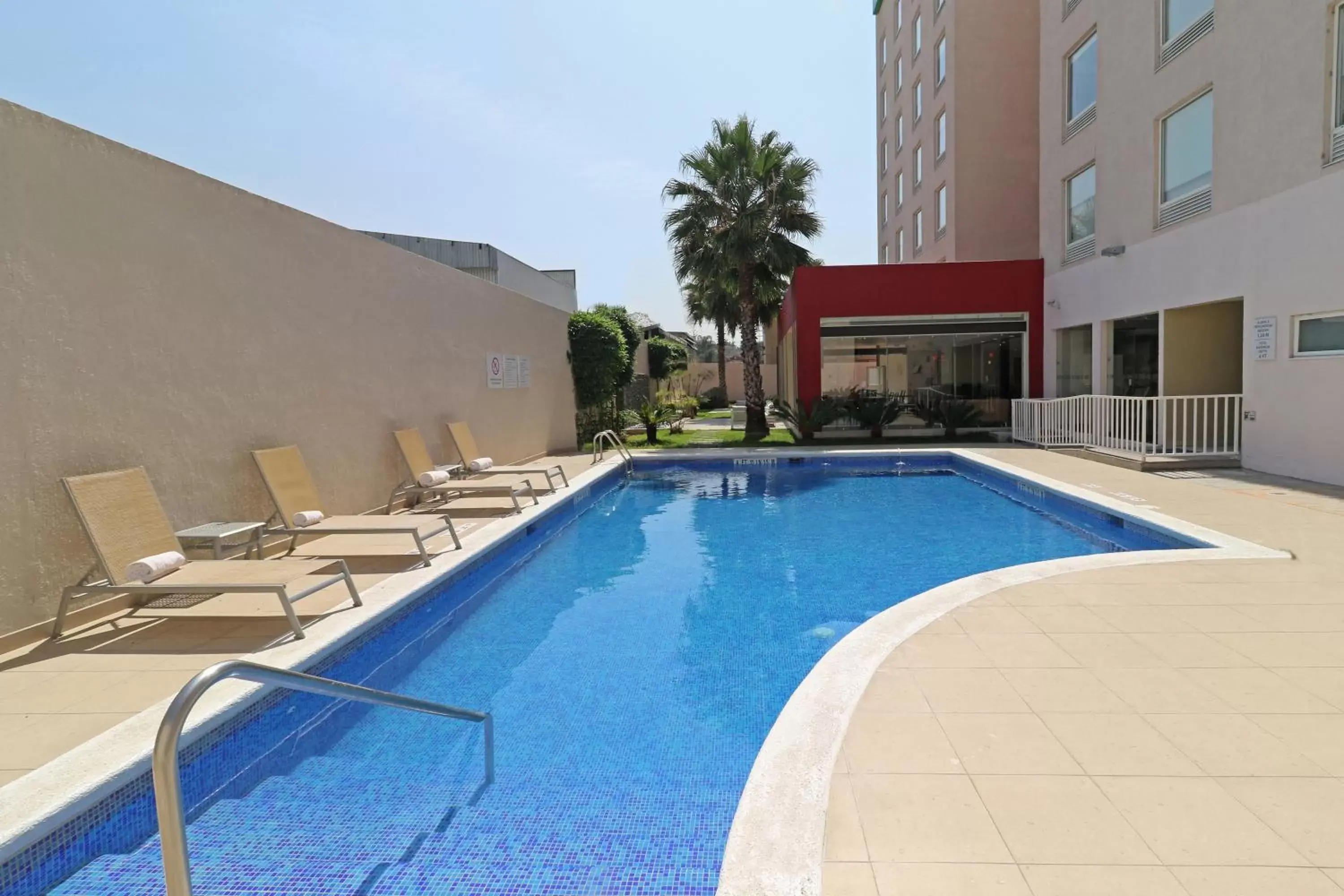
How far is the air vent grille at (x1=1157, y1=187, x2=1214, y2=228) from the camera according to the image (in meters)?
11.2

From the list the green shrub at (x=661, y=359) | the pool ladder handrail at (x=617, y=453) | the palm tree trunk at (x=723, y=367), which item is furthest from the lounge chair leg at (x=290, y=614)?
the palm tree trunk at (x=723, y=367)

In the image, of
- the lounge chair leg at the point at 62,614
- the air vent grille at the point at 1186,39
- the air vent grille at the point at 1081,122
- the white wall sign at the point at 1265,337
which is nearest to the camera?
the lounge chair leg at the point at 62,614

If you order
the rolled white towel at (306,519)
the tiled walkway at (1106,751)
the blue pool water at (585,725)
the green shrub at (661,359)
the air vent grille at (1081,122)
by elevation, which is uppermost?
the air vent grille at (1081,122)

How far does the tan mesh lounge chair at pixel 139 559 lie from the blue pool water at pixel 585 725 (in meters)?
0.82

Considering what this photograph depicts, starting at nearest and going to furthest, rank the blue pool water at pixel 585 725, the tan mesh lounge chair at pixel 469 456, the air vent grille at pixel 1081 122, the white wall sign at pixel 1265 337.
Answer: the blue pool water at pixel 585 725
the white wall sign at pixel 1265 337
the tan mesh lounge chair at pixel 469 456
the air vent grille at pixel 1081 122

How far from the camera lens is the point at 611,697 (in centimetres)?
436

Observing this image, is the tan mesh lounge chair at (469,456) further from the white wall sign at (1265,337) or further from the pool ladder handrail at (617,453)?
the white wall sign at (1265,337)

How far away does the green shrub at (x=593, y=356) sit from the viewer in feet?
58.0

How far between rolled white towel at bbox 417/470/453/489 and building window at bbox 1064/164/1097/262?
505 inches

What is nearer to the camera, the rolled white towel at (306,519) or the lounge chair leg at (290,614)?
the lounge chair leg at (290,614)

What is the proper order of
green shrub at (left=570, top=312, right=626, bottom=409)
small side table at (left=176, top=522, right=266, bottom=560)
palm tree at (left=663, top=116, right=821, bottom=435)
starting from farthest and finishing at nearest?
palm tree at (left=663, top=116, right=821, bottom=435)
green shrub at (left=570, top=312, right=626, bottom=409)
small side table at (left=176, top=522, right=266, bottom=560)

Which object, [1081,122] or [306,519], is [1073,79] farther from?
[306,519]

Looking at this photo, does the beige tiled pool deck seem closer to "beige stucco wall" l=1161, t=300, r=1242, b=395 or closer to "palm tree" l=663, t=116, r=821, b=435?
"beige stucco wall" l=1161, t=300, r=1242, b=395

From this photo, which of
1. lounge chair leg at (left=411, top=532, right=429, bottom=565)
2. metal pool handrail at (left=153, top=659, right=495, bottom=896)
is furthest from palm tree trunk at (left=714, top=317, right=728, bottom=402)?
metal pool handrail at (left=153, top=659, right=495, bottom=896)
